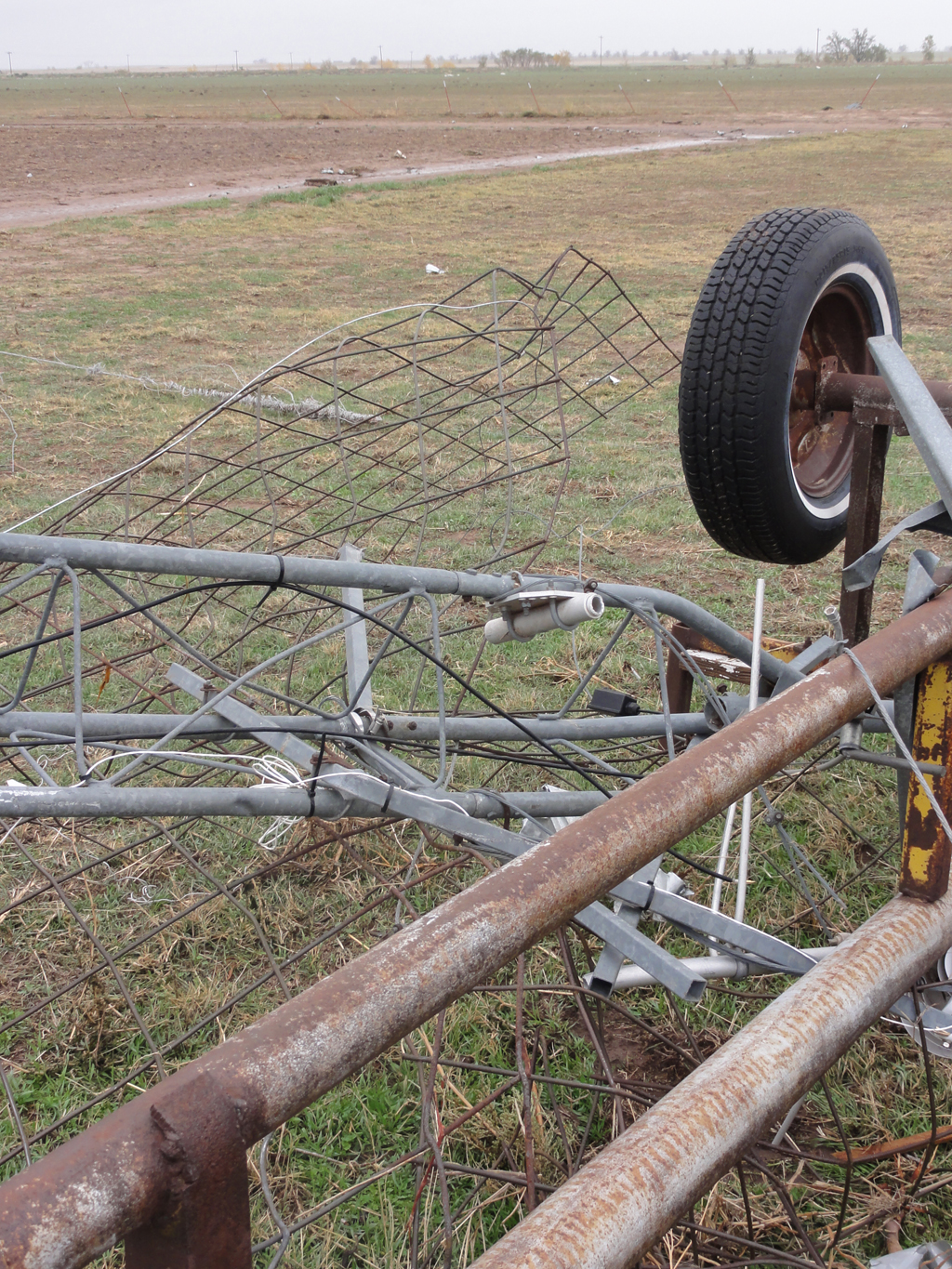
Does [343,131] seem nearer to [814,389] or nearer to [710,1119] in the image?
[814,389]

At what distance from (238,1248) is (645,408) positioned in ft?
22.4

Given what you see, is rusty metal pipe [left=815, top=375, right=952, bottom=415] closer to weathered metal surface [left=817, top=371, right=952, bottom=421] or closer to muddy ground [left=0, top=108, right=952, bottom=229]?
weathered metal surface [left=817, top=371, right=952, bottom=421]

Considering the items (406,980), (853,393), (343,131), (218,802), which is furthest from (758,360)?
(343,131)

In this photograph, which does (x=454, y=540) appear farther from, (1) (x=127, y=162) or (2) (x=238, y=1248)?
(1) (x=127, y=162)

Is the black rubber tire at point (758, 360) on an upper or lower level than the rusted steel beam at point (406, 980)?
upper

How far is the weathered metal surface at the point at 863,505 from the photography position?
9.23 ft

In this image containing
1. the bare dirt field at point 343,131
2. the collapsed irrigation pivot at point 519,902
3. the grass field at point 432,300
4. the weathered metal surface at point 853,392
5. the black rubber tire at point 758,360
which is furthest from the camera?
the bare dirt field at point 343,131

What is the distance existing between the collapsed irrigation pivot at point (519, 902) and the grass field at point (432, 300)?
2 cm

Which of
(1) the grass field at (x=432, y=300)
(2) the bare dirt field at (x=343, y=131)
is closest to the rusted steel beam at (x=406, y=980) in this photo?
(1) the grass field at (x=432, y=300)

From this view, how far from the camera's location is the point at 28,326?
29.6 ft

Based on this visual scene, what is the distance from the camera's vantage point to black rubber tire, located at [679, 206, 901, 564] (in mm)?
2693

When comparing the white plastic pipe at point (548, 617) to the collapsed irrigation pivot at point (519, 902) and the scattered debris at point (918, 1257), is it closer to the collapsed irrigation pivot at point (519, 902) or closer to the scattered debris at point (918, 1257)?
the collapsed irrigation pivot at point (519, 902)

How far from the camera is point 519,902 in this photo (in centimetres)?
93

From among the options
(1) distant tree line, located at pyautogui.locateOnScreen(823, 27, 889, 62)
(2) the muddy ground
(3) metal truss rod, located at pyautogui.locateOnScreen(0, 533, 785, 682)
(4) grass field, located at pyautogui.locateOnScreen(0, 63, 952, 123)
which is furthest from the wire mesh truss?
(1) distant tree line, located at pyautogui.locateOnScreen(823, 27, 889, 62)
